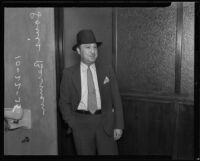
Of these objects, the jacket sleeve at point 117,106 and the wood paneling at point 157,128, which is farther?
the wood paneling at point 157,128

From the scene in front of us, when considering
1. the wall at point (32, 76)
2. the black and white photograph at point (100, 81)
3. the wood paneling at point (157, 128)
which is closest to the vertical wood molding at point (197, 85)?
the black and white photograph at point (100, 81)

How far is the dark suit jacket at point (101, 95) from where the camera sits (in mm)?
1743

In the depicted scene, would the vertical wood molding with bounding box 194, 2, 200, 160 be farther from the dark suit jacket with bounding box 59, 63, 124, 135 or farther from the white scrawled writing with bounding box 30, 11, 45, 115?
the white scrawled writing with bounding box 30, 11, 45, 115

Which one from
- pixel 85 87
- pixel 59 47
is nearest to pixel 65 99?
pixel 85 87

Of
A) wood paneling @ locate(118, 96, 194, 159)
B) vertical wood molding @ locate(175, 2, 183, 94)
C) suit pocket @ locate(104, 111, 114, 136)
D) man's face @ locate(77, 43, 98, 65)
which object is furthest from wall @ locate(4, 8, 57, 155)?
vertical wood molding @ locate(175, 2, 183, 94)

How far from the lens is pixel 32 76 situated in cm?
171

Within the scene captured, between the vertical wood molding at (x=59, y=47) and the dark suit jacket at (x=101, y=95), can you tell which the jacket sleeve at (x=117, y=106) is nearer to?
the dark suit jacket at (x=101, y=95)

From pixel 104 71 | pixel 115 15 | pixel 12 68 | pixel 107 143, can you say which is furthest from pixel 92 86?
pixel 115 15

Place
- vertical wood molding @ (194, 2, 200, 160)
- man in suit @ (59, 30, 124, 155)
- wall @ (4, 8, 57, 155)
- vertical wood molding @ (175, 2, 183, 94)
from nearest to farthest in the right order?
vertical wood molding @ (194, 2, 200, 160) < wall @ (4, 8, 57, 155) < man in suit @ (59, 30, 124, 155) < vertical wood molding @ (175, 2, 183, 94)

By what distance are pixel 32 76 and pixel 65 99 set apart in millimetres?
254

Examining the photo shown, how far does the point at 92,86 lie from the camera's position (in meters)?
1.76

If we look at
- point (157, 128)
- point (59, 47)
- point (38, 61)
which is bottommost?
point (157, 128)

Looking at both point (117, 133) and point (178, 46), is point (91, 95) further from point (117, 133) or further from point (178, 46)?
point (178, 46)

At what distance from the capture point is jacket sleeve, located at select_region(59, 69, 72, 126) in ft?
5.69
